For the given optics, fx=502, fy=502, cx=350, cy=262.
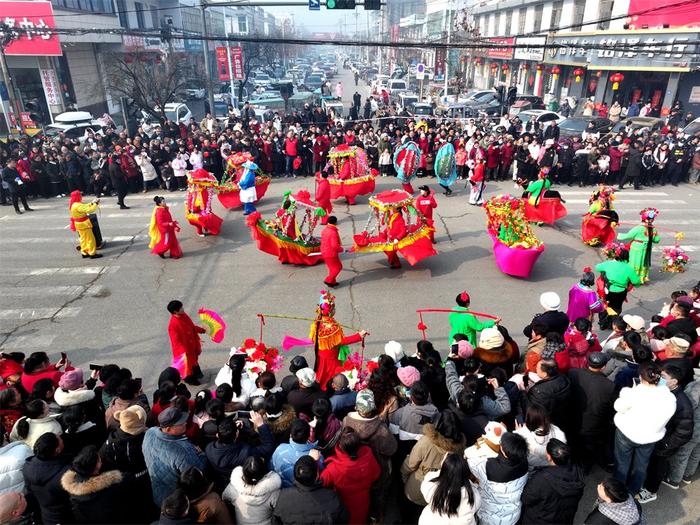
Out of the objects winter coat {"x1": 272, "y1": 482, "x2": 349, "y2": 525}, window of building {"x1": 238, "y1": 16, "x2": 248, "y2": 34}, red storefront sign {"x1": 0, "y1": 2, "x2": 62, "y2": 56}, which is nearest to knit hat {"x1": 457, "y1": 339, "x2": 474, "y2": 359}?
winter coat {"x1": 272, "y1": 482, "x2": 349, "y2": 525}

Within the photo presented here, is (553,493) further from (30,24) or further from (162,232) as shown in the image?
(30,24)

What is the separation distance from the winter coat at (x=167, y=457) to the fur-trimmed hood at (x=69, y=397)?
114 cm

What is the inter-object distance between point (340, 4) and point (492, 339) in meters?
9.96

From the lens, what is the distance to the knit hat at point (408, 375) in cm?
462

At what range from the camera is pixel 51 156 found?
1440cm

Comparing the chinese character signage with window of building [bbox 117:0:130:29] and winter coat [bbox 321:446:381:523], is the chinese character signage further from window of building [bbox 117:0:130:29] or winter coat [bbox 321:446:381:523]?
window of building [bbox 117:0:130:29]

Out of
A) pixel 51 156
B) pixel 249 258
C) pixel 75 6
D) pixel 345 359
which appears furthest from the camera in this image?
pixel 75 6

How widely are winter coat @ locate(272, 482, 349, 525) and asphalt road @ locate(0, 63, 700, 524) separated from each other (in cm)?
388

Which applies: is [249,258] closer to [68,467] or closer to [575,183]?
[68,467]

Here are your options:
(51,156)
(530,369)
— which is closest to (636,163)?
(530,369)

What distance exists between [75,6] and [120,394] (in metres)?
32.6

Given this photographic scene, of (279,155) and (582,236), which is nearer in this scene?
(582,236)

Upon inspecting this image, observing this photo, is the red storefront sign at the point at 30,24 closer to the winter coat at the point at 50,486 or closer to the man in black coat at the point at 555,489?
the winter coat at the point at 50,486

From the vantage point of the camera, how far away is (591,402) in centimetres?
456
